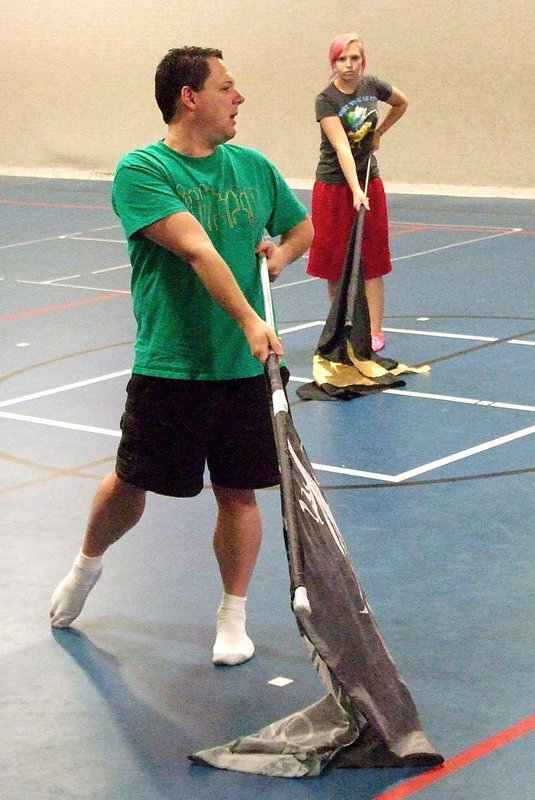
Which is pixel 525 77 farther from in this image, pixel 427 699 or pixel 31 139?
pixel 427 699

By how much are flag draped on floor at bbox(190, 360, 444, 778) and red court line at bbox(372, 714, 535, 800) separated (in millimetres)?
37

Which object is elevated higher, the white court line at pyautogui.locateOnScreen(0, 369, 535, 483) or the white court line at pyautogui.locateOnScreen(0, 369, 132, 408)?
the white court line at pyautogui.locateOnScreen(0, 369, 132, 408)

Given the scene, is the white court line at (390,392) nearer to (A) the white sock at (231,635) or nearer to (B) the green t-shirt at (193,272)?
(A) the white sock at (231,635)

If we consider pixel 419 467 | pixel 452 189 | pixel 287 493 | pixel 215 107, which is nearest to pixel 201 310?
pixel 215 107

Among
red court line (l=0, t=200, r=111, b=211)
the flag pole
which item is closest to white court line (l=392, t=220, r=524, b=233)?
red court line (l=0, t=200, r=111, b=211)

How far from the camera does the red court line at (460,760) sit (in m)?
2.92

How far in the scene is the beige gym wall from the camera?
13938mm

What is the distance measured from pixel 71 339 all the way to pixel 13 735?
5078 mm

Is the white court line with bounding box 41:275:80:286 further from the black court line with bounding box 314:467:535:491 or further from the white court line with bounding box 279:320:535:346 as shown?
the black court line with bounding box 314:467:535:491

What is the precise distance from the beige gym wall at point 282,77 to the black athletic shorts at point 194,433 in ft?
35.7

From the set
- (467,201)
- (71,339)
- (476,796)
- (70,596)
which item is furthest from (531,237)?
(476,796)

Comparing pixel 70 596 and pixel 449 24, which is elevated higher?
pixel 449 24

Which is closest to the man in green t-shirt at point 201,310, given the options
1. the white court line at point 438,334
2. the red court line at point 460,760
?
the red court line at point 460,760

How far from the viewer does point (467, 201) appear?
555 inches
